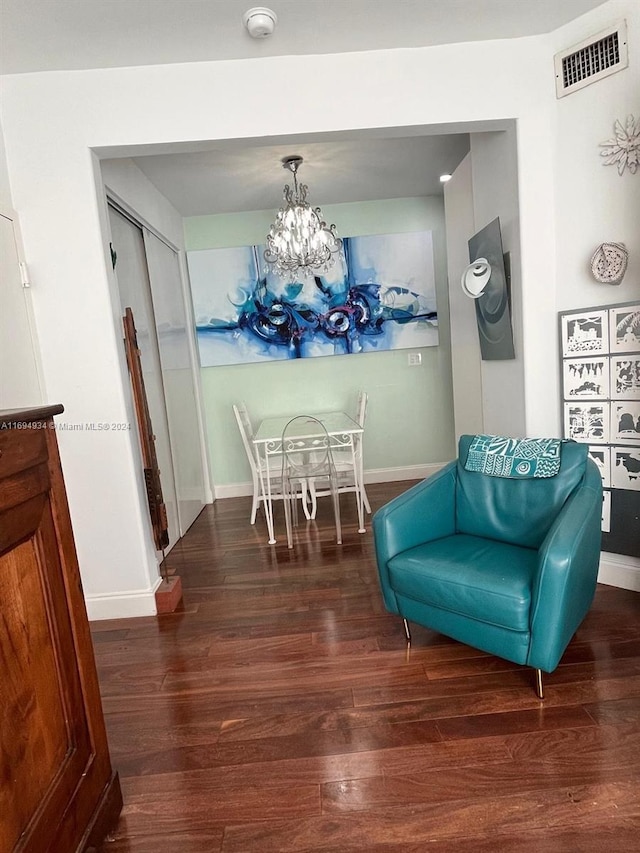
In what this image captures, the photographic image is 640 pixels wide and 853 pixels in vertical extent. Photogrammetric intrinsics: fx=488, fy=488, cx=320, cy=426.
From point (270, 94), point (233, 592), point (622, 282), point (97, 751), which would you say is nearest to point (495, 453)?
point (622, 282)

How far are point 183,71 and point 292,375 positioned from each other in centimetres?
256

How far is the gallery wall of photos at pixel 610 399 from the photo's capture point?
7.31ft

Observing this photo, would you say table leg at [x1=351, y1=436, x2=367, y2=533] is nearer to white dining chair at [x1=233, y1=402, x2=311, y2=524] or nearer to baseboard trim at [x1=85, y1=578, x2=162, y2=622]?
white dining chair at [x1=233, y1=402, x2=311, y2=524]

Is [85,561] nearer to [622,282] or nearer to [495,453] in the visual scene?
[495,453]

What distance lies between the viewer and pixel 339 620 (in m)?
2.30

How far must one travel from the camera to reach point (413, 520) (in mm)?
2059

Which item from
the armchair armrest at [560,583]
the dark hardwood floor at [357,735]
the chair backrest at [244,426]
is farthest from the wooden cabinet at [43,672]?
the chair backrest at [244,426]

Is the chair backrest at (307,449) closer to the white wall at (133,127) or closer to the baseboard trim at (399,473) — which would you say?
the baseboard trim at (399,473)

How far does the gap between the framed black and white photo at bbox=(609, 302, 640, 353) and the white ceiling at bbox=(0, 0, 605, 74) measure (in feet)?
4.34

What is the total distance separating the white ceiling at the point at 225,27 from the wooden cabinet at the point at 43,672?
1.72 meters

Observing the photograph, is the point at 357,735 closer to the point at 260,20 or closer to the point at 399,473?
the point at 260,20

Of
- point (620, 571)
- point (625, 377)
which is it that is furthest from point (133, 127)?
point (620, 571)

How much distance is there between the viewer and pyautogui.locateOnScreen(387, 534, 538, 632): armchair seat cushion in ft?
5.37

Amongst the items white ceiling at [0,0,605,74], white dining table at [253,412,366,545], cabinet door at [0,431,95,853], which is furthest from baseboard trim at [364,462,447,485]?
cabinet door at [0,431,95,853]
